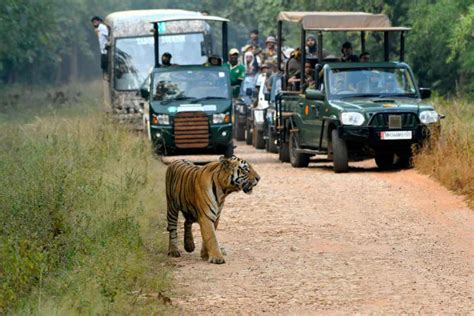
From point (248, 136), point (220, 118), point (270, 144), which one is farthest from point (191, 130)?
point (248, 136)

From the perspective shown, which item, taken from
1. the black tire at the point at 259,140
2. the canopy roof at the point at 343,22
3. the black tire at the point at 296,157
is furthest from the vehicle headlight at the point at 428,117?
the black tire at the point at 259,140

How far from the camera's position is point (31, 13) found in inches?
1950

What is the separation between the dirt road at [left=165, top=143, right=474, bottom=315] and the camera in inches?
416

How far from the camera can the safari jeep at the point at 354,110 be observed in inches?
843

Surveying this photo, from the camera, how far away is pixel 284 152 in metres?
25.9

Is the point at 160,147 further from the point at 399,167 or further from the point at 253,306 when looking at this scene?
the point at 253,306

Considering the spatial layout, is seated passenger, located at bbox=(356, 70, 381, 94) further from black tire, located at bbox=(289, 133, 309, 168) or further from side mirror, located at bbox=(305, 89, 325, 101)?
black tire, located at bbox=(289, 133, 309, 168)

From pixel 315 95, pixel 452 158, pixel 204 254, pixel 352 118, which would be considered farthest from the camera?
pixel 315 95

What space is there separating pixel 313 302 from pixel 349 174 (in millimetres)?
11434

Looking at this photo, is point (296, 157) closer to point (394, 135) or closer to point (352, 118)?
point (352, 118)

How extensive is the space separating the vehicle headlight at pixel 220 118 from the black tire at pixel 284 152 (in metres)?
1.12

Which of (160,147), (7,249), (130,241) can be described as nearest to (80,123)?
(160,147)

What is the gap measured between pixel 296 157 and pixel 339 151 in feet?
7.31

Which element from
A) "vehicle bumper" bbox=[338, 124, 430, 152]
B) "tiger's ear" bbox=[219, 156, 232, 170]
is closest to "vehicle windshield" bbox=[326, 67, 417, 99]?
"vehicle bumper" bbox=[338, 124, 430, 152]
